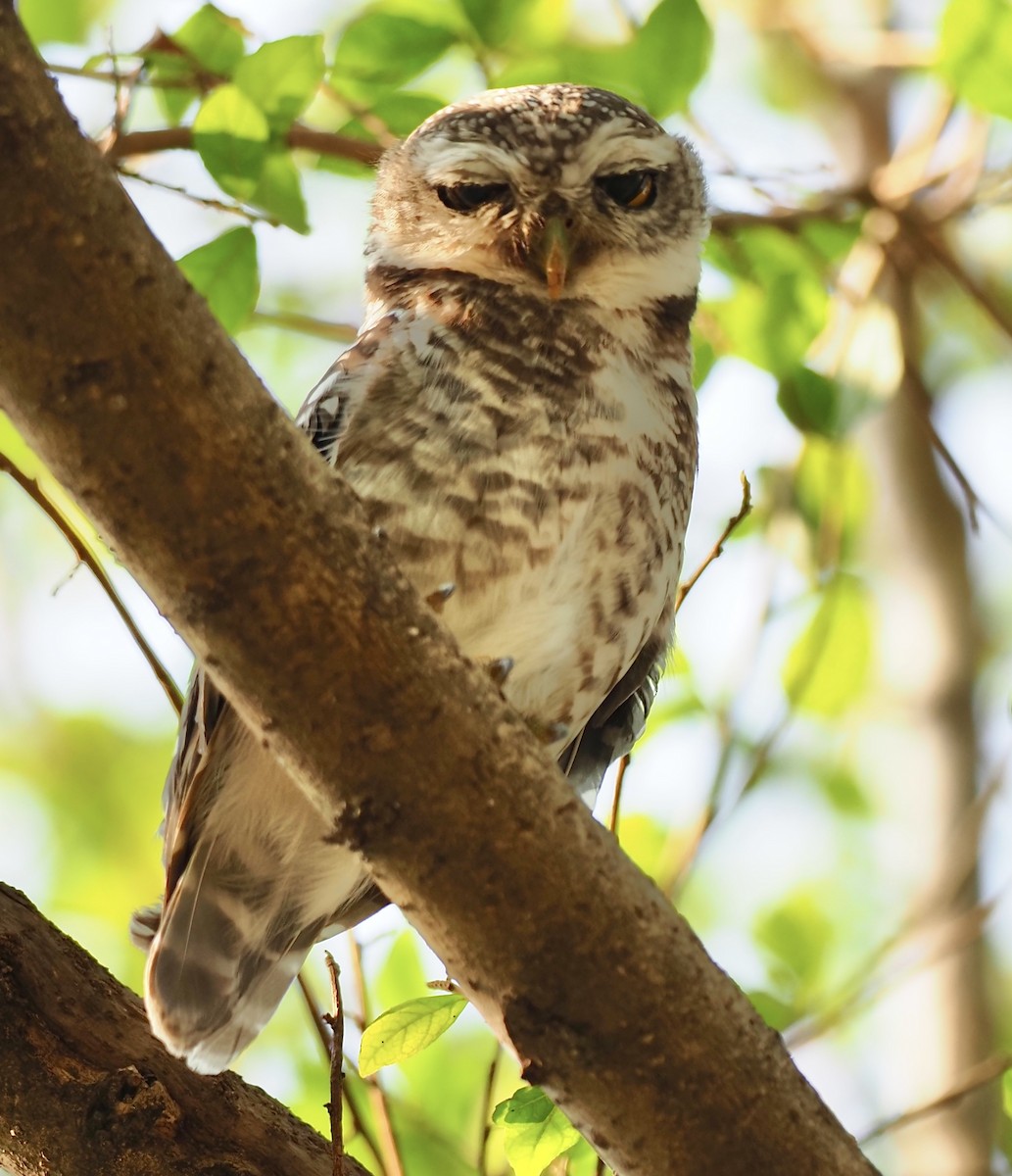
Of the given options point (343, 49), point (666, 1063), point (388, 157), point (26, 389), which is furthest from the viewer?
point (388, 157)

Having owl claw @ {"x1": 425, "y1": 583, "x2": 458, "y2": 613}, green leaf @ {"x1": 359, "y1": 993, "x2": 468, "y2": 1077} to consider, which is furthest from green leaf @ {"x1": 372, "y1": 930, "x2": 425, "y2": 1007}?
owl claw @ {"x1": 425, "y1": 583, "x2": 458, "y2": 613}

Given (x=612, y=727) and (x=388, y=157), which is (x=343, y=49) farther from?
(x=612, y=727)

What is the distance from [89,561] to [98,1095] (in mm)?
671

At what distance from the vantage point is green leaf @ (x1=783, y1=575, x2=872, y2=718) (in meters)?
2.70

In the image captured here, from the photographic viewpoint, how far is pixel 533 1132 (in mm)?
1764

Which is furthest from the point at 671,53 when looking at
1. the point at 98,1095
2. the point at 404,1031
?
the point at 98,1095

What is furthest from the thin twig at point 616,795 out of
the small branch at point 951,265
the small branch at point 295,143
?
the small branch at point 951,265

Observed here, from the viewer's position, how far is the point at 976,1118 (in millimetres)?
2973

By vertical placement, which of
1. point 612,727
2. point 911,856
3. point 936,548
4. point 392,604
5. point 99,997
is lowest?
point 99,997

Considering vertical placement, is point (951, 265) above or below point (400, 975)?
above

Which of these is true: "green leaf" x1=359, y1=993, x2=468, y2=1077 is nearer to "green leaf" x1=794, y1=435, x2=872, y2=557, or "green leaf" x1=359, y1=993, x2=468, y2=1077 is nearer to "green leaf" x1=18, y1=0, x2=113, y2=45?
"green leaf" x1=794, y1=435, x2=872, y2=557

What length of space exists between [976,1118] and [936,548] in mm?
1453

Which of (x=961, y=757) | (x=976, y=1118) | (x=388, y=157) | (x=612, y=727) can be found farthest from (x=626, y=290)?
(x=976, y=1118)

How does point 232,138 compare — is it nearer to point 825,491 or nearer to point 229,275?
point 229,275
